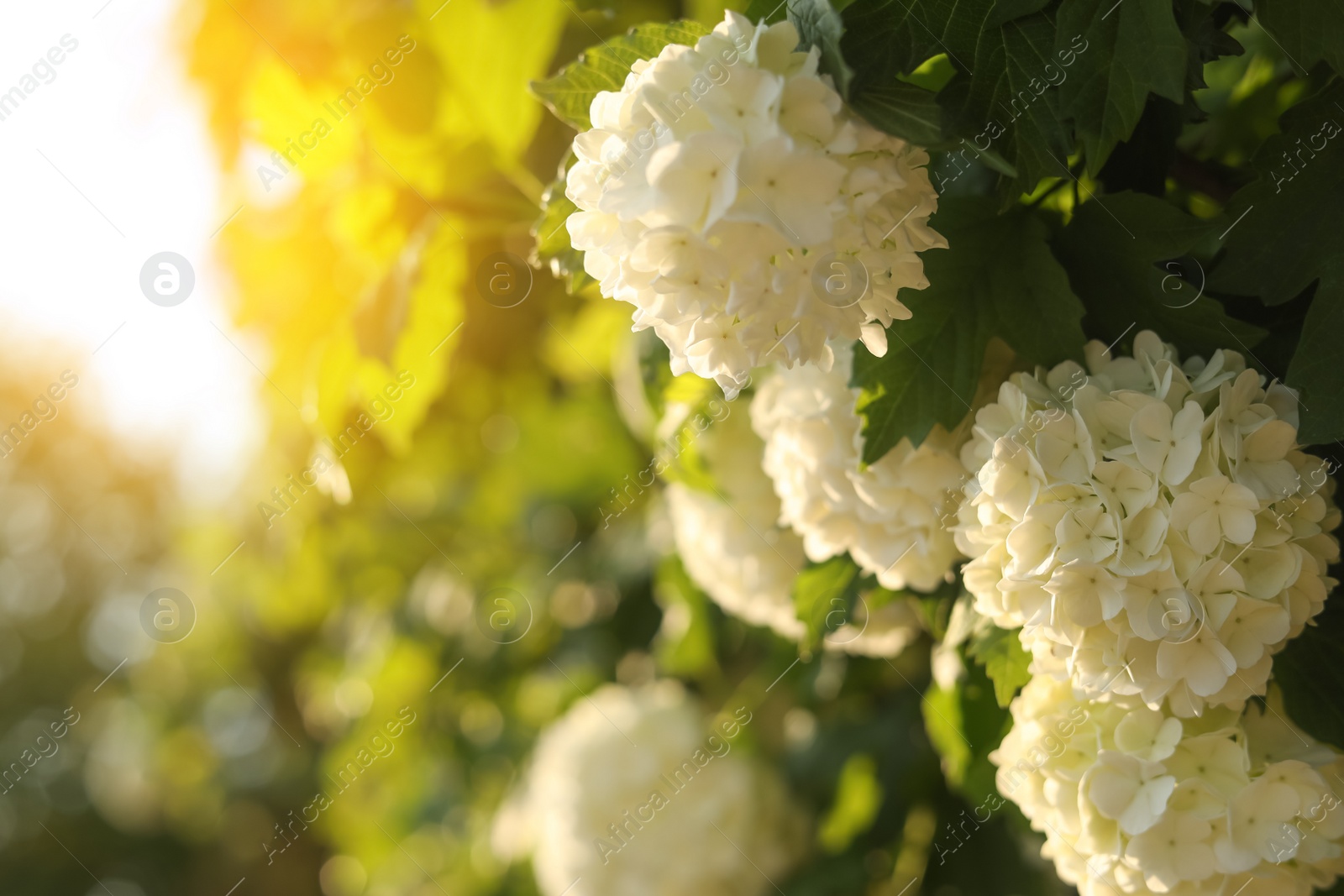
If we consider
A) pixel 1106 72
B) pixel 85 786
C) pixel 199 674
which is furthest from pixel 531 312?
pixel 85 786

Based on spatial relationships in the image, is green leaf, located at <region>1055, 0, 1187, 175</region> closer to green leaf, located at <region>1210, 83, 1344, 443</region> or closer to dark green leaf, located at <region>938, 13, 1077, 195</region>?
dark green leaf, located at <region>938, 13, 1077, 195</region>

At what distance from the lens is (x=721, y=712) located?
54.7 inches

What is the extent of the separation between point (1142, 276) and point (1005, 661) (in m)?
0.26

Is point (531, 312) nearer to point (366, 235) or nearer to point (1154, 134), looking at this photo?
point (366, 235)

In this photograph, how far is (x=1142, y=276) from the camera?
0.57m

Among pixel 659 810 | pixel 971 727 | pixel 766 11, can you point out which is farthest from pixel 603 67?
pixel 659 810

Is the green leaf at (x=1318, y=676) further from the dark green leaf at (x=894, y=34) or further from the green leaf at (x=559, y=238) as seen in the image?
the green leaf at (x=559, y=238)

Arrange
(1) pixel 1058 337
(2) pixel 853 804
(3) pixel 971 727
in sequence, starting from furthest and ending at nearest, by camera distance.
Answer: (2) pixel 853 804, (3) pixel 971 727, (1) pixel 1058 337

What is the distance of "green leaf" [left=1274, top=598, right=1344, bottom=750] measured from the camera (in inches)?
22.7

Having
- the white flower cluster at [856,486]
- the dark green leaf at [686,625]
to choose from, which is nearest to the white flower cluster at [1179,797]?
the white flower cluster at [856,486]

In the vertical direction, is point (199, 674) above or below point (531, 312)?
below

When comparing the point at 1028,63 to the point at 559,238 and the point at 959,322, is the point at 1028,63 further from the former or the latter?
the point at 559,238

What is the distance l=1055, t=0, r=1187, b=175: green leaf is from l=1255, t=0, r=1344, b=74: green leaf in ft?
0.18

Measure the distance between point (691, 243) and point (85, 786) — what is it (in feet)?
26.3
